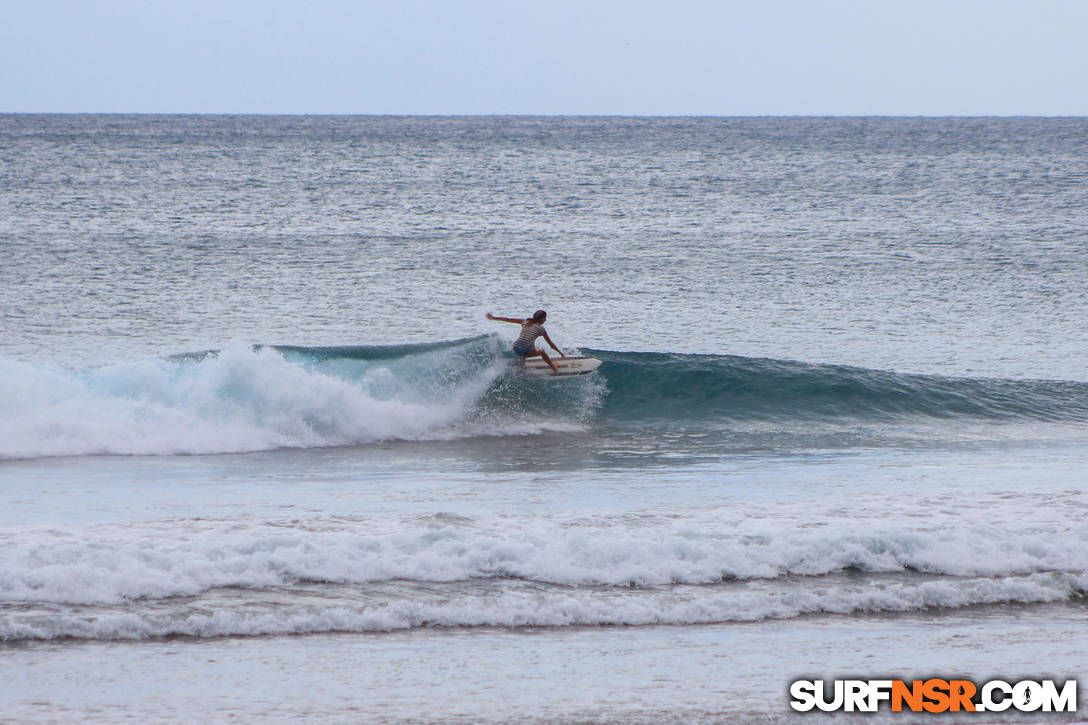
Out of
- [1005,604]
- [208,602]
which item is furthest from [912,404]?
[208,602]

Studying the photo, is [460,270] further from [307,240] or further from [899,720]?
[899,720]

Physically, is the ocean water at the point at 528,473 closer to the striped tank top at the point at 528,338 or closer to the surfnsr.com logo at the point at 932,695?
the surfnsr.com logo at the point at 932,695

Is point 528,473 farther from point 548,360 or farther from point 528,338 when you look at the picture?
point 528,338

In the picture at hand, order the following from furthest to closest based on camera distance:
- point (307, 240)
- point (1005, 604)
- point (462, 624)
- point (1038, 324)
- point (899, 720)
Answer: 1. point (307, 240)
2. point (1038, 324)
3. point (1005, 604)
4. point (462, 624)
5. point (899, 720)

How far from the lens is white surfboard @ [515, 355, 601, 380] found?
1441 cm

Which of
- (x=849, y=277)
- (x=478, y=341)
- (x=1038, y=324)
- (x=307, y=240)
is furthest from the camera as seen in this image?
(x=307, y=240)

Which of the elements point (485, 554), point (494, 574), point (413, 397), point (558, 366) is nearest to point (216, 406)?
point (413, 397)

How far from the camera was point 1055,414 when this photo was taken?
47.0 feet

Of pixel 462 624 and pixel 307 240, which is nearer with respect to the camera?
pixel 462 624

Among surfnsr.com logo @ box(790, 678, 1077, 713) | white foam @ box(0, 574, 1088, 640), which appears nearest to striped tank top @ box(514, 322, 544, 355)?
white foam @ box(0, 574, 1088, 640)

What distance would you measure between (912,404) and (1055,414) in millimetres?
1899

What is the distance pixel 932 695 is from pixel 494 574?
2.94 m

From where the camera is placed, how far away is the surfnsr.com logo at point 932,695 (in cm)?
497

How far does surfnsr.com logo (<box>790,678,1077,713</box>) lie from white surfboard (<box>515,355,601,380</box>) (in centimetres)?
942
